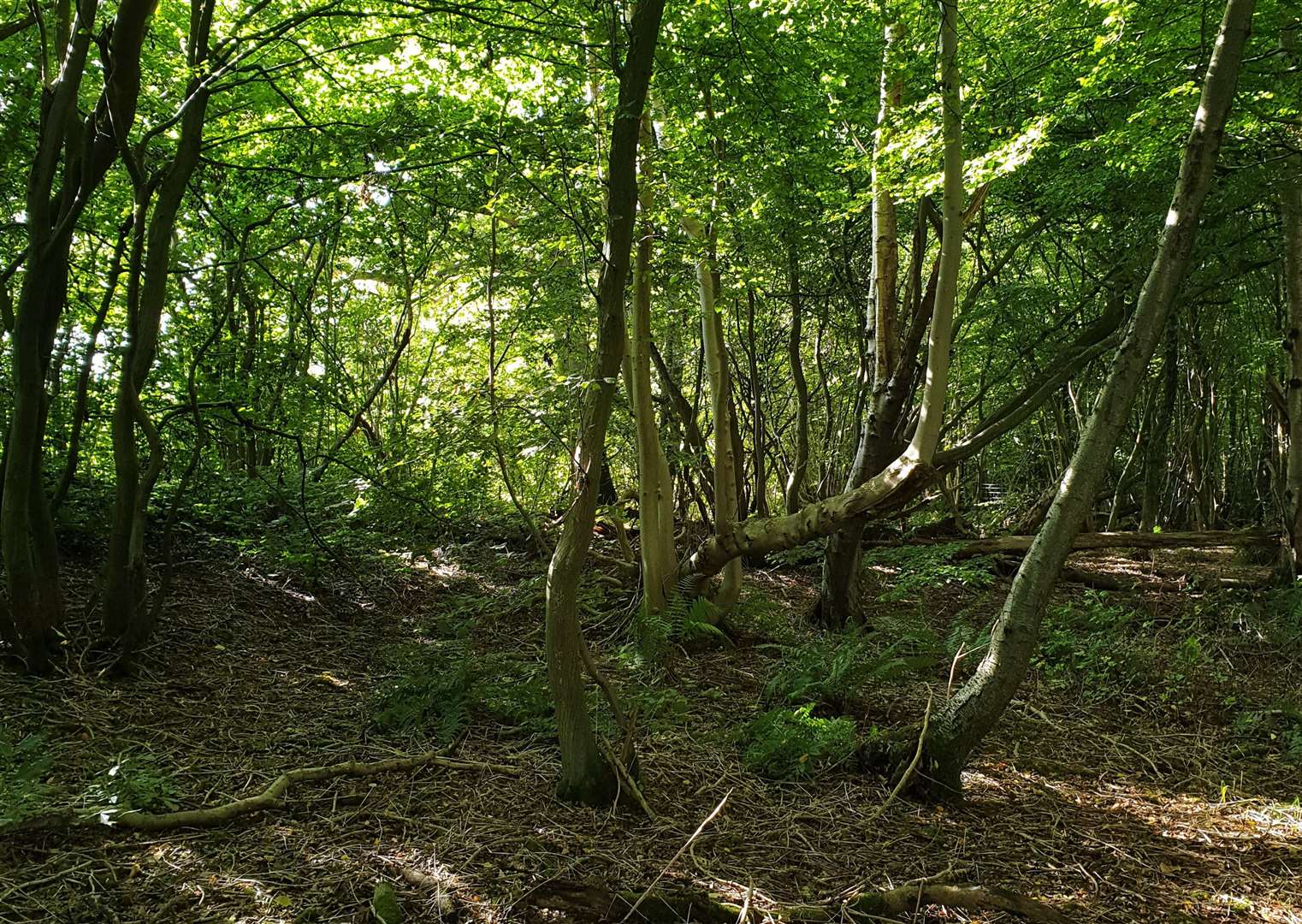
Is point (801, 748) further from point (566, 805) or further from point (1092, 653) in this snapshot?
point (1092, 653)

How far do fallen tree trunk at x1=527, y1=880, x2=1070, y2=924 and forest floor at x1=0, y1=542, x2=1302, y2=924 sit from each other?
72 millimetres

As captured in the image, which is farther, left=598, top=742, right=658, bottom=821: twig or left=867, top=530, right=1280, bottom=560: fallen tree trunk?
left=867, top=530, right=1280, bottom=560: fallen tree trunk

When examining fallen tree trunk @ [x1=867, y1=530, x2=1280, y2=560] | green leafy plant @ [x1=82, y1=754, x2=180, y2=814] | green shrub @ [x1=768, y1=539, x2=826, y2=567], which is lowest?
green leafy plant @ [x1=82, y1=754, x2=180, y2=814]

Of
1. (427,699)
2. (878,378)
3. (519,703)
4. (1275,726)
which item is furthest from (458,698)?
(1275,726)

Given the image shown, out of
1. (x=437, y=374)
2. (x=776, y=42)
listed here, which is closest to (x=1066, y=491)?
(x=776, y=42)

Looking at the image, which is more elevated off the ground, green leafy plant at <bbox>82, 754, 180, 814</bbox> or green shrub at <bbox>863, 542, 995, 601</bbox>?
green shrub at <bbox>863, 542, 995, 601</bbox>

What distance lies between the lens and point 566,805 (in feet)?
11.0

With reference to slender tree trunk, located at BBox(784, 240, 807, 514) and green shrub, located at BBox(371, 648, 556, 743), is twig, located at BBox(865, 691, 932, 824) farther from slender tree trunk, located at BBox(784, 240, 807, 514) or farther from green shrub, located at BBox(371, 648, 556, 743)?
slender tree trunk, located at BBox(784, 240, 807, 514)

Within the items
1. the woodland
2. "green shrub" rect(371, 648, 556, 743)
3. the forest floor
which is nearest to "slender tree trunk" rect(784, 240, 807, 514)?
the woodland

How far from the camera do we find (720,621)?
6.81 meters

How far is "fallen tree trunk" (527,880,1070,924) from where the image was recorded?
104 inches

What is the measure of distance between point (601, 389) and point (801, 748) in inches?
90.5

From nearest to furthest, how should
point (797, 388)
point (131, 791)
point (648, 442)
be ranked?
point (131, 791) → point (648, 442) → point (797, 388)

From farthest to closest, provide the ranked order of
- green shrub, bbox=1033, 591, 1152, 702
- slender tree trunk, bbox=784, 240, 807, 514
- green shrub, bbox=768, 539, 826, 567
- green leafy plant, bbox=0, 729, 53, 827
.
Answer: green shrub, bbox=768, 539, 826, 567 < slender tree trunk, bbox=784, 240, 807, 514 < green shrub, bbox=1033, 591, 1152, 702 < green leafy plant, bbox=0, 729, 53, 827
